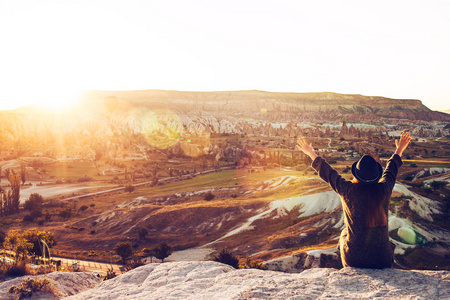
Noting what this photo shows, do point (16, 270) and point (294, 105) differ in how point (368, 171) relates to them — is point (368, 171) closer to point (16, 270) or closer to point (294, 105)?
point (16, 270)

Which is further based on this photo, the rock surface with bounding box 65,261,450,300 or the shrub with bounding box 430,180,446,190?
the shrub with bounding box 430,180,446,190

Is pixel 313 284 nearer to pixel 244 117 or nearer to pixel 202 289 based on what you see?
pixel 202 289

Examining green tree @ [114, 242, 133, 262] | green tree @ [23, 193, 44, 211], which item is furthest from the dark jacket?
green tree @ [23, 193, 44, 211]

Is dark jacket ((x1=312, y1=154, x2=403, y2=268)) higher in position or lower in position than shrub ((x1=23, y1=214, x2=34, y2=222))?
higher

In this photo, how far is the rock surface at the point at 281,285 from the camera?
3.73m

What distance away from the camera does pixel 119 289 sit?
204 inches

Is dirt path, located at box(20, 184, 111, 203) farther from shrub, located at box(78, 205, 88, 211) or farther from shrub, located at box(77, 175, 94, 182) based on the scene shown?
shrub, located at box(78, 205, 88, 211)

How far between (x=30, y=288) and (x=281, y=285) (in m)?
4.92

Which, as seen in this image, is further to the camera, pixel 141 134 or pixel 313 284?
pixel 141 134

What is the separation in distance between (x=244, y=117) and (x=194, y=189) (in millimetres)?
114030

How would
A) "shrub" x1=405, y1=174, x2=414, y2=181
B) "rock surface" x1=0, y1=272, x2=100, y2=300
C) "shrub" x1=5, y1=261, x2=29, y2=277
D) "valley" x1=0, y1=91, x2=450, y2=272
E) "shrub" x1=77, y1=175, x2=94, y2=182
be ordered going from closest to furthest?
"rock surface" x1=0, y1=272, x2=100, y2=300 → "shrub" x1=5, y1=261, x2=29, y2=277 → "valley" x1=0, y1=91, x2=450, y2=272 → "shrub" x1=405, y1=174, x2=414, y2=181 → "shrub" x1=77, y1=175, x2=94, y2=182

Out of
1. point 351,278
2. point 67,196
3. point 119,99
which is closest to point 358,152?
point 67,196

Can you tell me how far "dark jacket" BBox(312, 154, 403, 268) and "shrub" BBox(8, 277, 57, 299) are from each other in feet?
18.3

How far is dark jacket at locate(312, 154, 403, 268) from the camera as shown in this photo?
13.9 ft
